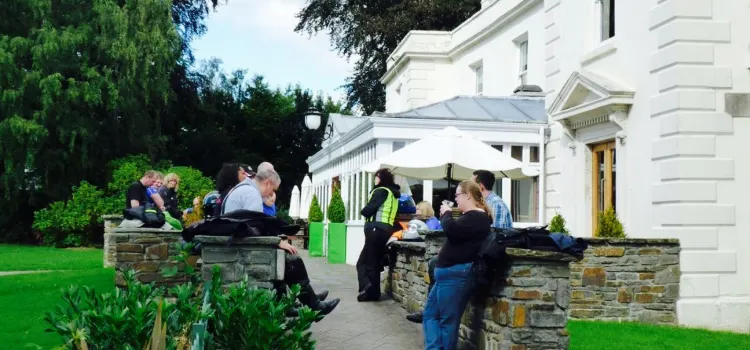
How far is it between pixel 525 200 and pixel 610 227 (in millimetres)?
6178

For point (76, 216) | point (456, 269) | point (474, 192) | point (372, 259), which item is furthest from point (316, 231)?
point (456, 269)

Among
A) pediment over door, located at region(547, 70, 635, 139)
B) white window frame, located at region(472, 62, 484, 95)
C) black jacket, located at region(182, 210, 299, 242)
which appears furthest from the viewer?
white window frame, located at region(472, 62, 484, 95)

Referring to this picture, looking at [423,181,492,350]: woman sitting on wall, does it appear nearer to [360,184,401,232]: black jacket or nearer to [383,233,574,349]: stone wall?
[383,233,574,349]: stone wall

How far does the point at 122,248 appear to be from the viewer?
11.6 metres

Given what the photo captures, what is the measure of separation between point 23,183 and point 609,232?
83.6 ft

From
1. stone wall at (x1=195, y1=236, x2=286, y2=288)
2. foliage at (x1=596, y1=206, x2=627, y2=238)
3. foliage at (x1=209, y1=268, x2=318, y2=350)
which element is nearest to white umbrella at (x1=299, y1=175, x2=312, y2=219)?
foliage at (x1=596, y1=206, x2=627, y2=238)

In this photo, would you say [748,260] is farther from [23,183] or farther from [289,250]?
[23,183]

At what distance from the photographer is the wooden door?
1463cm

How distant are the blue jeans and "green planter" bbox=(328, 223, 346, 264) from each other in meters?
12.9

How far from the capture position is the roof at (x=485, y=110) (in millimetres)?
18250

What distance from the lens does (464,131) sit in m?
17.7

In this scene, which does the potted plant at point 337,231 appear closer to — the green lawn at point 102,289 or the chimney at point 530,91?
the chimney at point 530,91

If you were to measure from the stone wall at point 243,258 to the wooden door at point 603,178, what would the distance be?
8210mm

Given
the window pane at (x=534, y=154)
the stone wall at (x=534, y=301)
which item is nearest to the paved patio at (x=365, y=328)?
the stone wall at (x=534, y=301)
